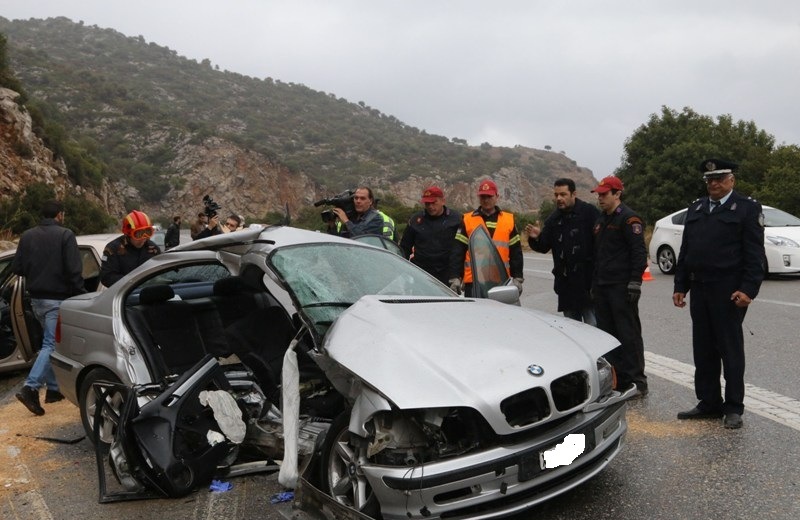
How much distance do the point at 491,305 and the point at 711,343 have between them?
6.02ft

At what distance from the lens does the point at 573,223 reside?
6379 mm

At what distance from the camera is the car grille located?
3.29 metres

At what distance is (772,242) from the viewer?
42.9 feet

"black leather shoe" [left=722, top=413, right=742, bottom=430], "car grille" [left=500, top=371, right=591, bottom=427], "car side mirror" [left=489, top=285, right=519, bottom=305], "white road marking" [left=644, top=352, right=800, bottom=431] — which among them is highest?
"car side mirror" [left=489, top=285, right=519, bottom=305]

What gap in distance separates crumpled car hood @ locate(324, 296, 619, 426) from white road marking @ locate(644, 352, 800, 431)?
1.86 m

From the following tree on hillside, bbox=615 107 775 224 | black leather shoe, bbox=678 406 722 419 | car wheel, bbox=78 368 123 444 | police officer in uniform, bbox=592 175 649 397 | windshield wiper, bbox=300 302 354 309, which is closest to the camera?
windshield wiper, bbox=300 302 354 309

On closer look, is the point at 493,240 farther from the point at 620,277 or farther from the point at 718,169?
the point at 718,169

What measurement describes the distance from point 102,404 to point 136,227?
258cm

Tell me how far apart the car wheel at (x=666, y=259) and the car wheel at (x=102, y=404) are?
1238 cm

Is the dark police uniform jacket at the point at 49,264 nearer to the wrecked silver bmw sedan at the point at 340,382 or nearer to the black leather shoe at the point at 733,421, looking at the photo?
the wrecked silver bmw sedan at the point at 340,382

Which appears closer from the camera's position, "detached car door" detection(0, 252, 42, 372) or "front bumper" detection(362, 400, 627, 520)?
"front bumper" detection(362, 400, 627, 520)

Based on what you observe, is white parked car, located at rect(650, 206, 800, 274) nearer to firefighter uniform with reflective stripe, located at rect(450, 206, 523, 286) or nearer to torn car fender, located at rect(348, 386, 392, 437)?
firefighter uniform with reflective stripe, located at rect(450, 206, 523, 286)

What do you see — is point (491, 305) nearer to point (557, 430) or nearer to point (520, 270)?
point (557, 430)

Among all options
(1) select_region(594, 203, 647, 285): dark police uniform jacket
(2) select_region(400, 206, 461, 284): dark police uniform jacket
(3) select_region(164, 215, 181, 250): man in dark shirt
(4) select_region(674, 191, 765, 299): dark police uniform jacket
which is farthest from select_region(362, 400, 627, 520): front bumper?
(3) select_region(164, 215, 181, 250): man in dark shirt
